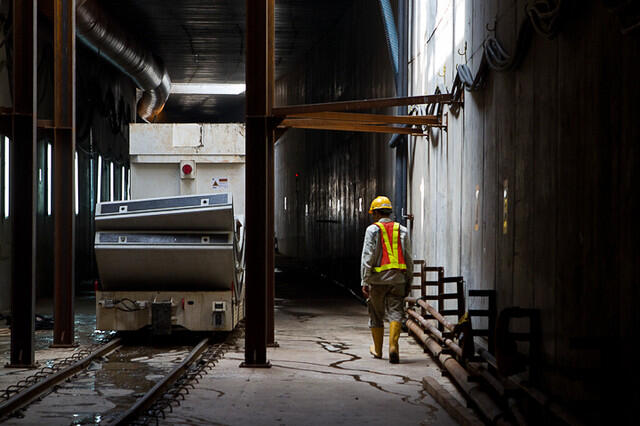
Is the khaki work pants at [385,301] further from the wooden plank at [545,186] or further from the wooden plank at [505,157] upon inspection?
the wooden plank at [545,186]

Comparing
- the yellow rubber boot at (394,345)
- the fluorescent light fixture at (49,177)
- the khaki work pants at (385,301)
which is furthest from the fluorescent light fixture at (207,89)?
the yellow rubber boot at (394,345)

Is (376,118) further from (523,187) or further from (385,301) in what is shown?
(523,187)

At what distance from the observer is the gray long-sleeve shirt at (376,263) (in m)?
10.3

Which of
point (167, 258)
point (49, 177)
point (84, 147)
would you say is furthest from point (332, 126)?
point (84, 147)

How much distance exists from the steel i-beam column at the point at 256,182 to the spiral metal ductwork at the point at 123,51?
27.3 ft

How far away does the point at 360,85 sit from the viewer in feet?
61.9

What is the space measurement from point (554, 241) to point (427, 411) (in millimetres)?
2277

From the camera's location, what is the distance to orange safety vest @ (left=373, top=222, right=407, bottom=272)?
33.9 ft

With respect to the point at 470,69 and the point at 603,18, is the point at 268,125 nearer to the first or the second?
the point at 470,69

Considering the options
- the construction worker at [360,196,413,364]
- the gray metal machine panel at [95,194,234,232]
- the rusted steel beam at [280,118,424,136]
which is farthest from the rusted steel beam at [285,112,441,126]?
the construction worker at [360,196,413,364]

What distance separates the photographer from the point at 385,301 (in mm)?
10391

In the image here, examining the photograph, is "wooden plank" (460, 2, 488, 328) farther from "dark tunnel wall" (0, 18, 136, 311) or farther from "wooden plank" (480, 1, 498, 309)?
"dark tunnel wall" (0, 18, 136, 311)

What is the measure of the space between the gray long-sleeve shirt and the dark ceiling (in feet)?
41.4

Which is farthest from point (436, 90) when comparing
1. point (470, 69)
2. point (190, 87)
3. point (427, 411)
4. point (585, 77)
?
point (190, 87)
